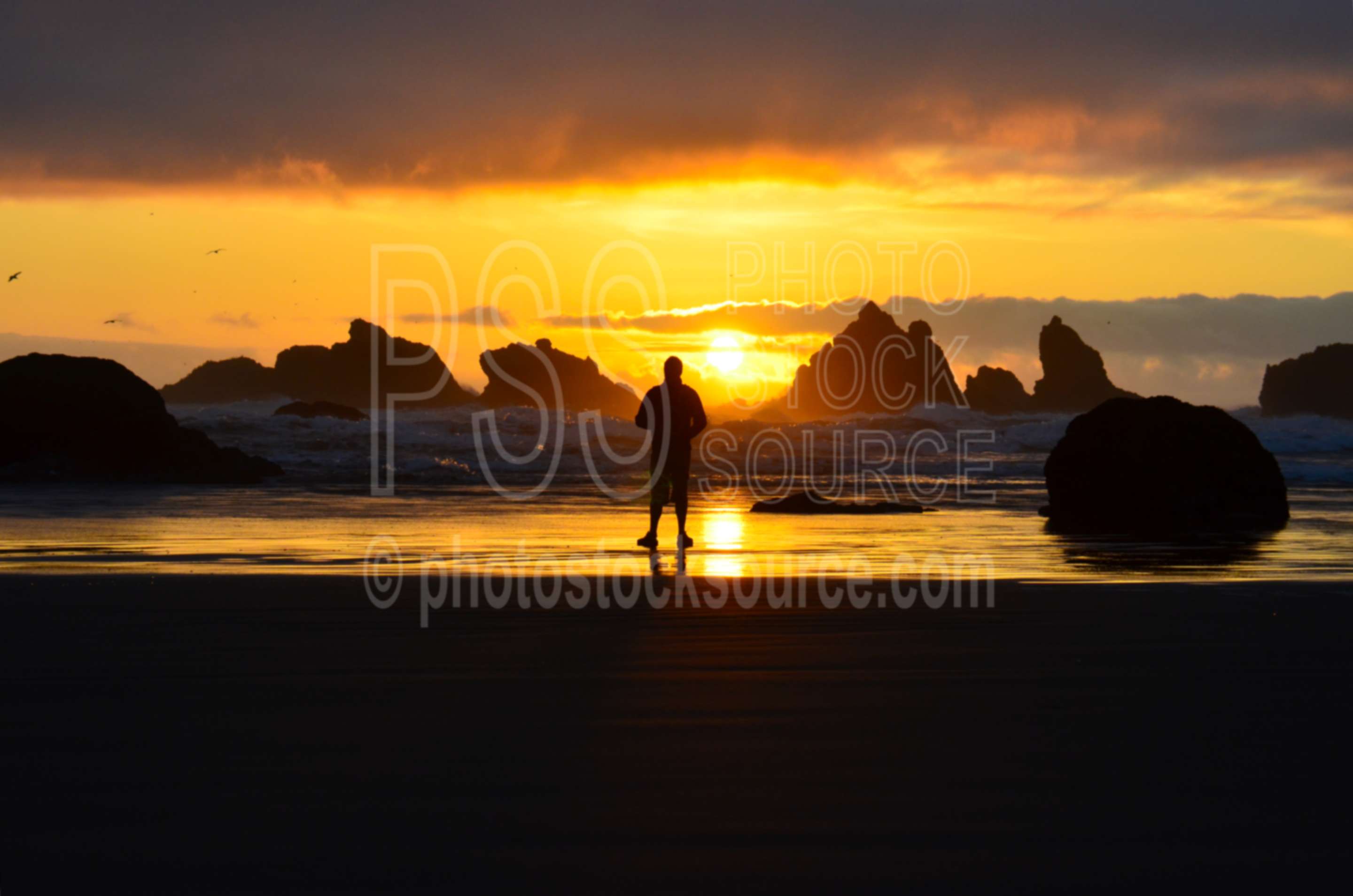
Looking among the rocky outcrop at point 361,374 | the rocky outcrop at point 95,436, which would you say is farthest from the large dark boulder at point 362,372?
the rocky outcrop at point 95,436

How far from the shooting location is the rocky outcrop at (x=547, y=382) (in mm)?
82625

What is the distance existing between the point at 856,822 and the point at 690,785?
52cm

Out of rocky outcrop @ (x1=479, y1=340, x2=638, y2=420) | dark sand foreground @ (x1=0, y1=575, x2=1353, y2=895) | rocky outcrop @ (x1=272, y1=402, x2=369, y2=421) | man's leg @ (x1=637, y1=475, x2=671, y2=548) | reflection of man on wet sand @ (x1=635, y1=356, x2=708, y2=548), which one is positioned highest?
rocky outcrop @ (x1=479, y1=340, x2=638, y2=420)

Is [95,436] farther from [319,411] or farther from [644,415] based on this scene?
[319,411]

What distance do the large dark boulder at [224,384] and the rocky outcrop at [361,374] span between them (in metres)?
2.47

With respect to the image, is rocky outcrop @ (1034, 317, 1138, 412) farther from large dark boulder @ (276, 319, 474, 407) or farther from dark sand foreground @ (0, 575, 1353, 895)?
dark sand foreground @ (0, 575, 1353, 895)

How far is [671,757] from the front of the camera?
12.3 feet

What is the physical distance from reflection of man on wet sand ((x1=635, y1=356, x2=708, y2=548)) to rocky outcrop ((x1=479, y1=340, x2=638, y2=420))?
219ft

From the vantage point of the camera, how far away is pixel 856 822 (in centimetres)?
314

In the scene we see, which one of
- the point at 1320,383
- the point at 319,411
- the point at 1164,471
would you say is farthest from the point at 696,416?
the point at 1320,383

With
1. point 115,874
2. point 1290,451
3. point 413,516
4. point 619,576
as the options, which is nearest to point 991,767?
point 115,874

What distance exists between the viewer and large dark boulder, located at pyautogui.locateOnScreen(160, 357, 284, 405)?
97.0 m

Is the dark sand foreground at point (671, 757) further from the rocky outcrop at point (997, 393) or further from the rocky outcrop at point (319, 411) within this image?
the rocky outcrop at point (997, 393)

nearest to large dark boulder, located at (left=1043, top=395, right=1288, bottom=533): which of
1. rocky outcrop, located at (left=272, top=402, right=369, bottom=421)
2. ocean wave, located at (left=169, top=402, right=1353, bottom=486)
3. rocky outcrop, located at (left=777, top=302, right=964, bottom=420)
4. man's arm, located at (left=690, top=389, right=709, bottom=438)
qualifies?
man's arm, located at (left=690, top=389, right=709, bottom=438)
